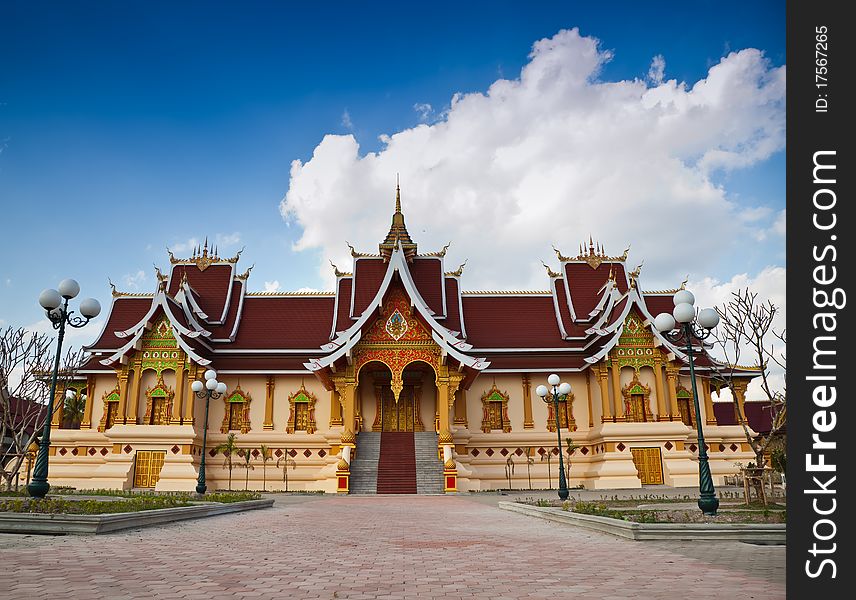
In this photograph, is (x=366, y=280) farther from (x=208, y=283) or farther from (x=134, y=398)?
(x=134, y=398)

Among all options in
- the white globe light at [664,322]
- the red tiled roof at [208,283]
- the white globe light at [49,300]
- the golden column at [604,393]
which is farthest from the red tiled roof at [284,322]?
the white globe light at [664,322]

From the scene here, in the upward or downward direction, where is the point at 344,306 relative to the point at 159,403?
upward

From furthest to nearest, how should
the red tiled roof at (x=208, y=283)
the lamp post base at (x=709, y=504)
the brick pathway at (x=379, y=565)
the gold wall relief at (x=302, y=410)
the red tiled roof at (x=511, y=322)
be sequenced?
the red tiled roof at (x=208, y=283) < the red tiled roof at (x=511, y=322) < the gold wall relief at (x=302, y=410) < the lamp post base at (x=709, y=504) < the brick pathway at (x=379, y=565)

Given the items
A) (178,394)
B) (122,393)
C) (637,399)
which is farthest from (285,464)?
(637,399)

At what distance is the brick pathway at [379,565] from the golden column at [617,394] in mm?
16139

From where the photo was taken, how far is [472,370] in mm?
24406

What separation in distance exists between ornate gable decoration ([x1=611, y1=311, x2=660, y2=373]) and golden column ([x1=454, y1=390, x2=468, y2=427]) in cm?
661

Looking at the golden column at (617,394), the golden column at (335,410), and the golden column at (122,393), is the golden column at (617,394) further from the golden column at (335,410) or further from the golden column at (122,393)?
the golden column at (122,393)

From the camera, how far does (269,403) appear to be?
26828 mm

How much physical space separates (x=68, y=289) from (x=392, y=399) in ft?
57.6

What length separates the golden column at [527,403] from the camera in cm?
2686
